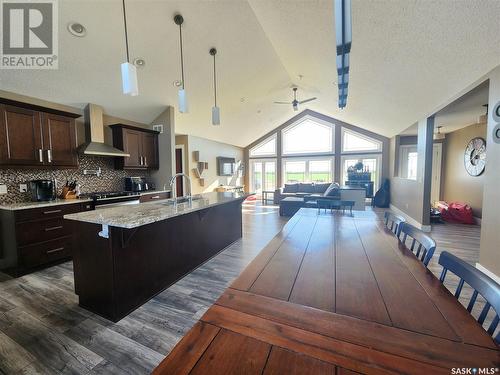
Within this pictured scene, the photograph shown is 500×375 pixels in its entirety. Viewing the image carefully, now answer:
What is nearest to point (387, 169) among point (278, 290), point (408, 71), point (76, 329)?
point (408, 71)

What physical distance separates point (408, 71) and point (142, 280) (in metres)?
4.25

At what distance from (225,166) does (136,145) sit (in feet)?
13.2

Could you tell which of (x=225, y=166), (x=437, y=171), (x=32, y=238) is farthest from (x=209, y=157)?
(x=437, y=171)

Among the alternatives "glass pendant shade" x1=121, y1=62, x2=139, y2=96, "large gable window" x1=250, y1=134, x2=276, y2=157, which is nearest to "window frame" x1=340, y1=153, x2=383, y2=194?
"large gable window" x1=250, y1=134, x2=276, y2=157

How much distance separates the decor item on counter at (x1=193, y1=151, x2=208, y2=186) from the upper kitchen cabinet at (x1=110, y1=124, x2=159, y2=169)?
6.31 ft

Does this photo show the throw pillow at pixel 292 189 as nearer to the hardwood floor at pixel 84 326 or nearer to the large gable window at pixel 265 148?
the large gable window at pixel 265 148

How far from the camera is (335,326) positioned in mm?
759

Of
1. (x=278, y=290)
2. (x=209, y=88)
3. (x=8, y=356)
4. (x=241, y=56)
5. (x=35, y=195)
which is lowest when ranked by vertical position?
(x=8, y=356)

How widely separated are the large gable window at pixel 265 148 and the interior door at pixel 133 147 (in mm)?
6057

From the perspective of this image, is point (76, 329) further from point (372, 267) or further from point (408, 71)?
point (408, 71)

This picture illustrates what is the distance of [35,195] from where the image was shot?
3068 millimetres

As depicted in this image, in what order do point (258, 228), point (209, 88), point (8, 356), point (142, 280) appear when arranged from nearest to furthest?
point (8, 356), point (142, 280), point (209, 88), point (258, 228)

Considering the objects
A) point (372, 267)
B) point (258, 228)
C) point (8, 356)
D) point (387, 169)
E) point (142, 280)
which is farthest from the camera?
point (387, 169)

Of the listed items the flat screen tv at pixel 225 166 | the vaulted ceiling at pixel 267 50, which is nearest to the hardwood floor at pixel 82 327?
the vaulted ceiling at pixel 267 50
